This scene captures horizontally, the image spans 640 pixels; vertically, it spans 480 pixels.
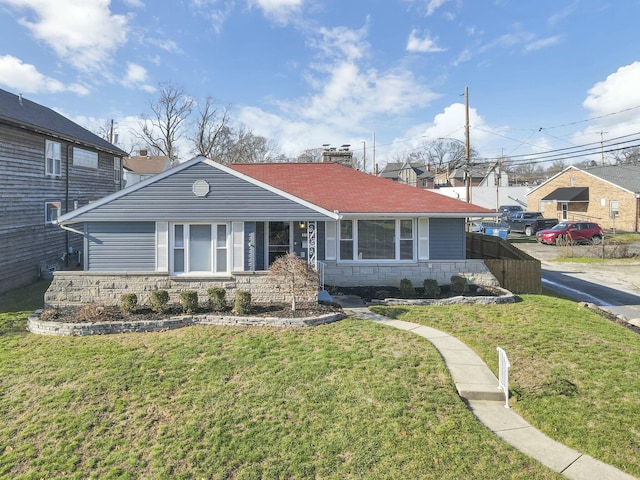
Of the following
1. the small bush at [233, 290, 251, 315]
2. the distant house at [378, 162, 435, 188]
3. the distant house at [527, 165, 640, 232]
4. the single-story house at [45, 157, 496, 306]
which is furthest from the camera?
the distant house at [378, 162, 435, 188]

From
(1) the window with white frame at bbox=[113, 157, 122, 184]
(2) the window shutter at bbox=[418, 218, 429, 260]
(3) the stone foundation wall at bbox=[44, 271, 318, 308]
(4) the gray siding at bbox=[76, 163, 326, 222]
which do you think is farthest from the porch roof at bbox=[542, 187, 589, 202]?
(1) the window with white frame at bbox=[113, 157, 122, 184]

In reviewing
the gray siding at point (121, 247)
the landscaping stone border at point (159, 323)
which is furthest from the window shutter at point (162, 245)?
the landscaping stone border at point (159, 323)

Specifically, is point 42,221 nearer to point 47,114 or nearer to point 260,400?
point 47,114

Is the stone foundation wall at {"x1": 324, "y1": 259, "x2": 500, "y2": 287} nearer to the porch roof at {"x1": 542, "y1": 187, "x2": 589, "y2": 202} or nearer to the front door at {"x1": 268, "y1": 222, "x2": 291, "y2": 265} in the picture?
the front door at {"x1": 268, "y1": 222, "x2": 291, "y2": 265}

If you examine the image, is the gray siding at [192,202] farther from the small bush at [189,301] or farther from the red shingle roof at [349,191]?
the small bush at [189,301]

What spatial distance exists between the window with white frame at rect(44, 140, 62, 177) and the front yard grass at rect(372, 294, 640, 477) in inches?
591

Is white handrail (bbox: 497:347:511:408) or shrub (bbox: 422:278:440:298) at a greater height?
shrub (bbox: 422:278:440:298)

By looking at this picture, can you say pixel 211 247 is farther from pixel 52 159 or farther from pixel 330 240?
pixel 52 159

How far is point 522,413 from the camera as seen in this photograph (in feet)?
20.3

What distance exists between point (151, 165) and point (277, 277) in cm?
3183

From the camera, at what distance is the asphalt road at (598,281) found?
1389cm

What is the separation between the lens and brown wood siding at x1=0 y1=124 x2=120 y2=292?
14.0 metres

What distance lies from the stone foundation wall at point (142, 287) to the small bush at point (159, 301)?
2.97 ft

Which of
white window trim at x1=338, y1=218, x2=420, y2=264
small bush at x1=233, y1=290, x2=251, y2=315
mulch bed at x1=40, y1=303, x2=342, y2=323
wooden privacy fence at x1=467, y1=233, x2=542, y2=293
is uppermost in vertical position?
white window trim at x1=338, y1=218, x2=420, y2=264
